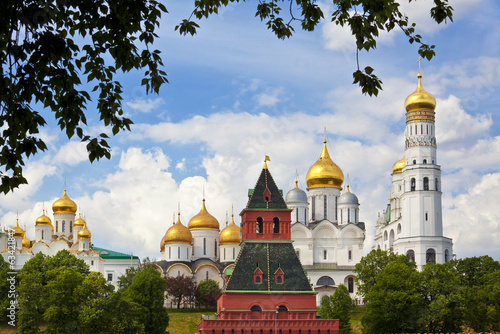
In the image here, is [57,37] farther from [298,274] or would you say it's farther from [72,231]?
[72,231]

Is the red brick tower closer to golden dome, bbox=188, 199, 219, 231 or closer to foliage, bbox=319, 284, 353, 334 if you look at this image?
foliage, bbox=319, 284, 353, 334

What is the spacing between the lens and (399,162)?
3750 inches

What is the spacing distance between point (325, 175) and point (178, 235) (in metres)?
17.7

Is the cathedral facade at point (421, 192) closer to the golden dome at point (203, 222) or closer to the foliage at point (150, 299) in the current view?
the golden dome at point (203, 222)

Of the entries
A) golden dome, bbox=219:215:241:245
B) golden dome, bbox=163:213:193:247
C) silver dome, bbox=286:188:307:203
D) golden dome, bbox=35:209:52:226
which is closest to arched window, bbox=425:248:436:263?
silver dome, bbox=286:188:307:203

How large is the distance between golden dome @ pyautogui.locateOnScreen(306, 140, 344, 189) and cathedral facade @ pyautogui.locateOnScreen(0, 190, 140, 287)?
2158 centimetres

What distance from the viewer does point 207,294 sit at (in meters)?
76.6

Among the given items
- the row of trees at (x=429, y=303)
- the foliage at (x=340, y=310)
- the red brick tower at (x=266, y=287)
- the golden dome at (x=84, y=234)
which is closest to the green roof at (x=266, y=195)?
the red brick tower at (x=266, y=287)

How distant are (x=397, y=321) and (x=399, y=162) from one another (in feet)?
153

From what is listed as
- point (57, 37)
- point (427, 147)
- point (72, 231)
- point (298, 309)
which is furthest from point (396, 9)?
point (72, 231)

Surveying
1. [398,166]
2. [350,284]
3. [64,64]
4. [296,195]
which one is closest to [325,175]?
[296,195]

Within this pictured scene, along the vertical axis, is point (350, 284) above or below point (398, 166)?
below

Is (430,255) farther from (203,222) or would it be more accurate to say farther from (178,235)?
(178,235)

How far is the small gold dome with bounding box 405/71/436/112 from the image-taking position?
265 feet
